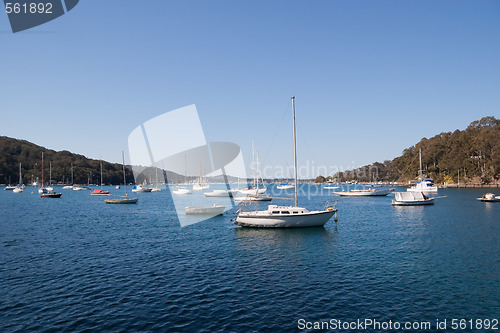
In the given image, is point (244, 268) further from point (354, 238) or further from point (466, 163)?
point (466, 163)

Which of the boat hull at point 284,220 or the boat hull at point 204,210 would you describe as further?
the boat hull at point 204,210

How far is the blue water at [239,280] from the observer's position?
1484 cm

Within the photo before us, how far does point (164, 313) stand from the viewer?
15.3 metres

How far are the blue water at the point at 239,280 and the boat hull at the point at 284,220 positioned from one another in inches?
108

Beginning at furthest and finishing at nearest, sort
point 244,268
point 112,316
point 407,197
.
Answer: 1. point 407,197
2. point 244,268
3. point 112,316

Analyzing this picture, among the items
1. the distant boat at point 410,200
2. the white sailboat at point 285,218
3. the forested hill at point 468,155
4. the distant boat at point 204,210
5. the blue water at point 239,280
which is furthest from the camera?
the forested hill at point 468,155

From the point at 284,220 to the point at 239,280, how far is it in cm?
2030

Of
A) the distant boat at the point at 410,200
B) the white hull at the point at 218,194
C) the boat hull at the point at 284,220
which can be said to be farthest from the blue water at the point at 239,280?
the white hull at the point at 218,194

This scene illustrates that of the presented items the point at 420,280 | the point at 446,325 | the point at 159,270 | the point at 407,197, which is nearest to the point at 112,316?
the point at 159,270

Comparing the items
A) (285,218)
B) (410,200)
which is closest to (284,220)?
(285,218)

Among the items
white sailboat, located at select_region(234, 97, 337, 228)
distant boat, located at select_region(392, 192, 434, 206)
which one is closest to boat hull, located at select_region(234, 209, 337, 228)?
white sailboat, located at select_region(234, 97, 337, 228)

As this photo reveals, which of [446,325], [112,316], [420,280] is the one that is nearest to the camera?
[446,325]

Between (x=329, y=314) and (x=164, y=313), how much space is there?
857 centimetres

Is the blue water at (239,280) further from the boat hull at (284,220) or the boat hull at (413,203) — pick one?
the boat hull at (413,203)
